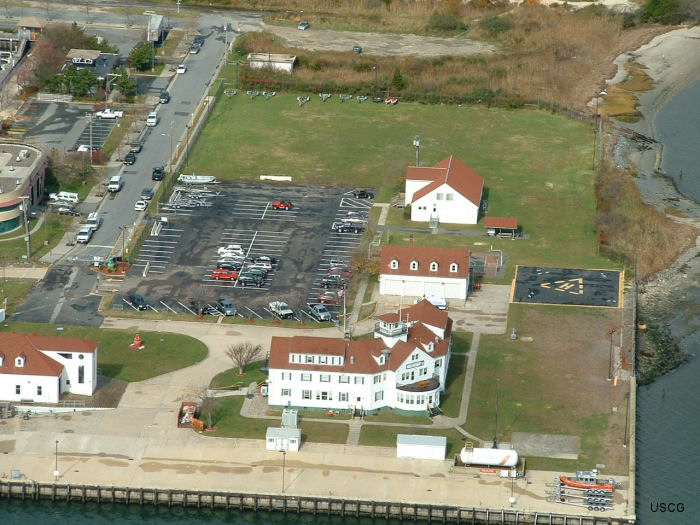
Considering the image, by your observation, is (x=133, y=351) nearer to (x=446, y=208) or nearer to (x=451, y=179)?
(x=446, y=208)

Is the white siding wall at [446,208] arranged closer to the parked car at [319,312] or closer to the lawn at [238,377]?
the parked car at [319,312]

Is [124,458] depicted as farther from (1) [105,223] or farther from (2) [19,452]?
(1) [105,223]

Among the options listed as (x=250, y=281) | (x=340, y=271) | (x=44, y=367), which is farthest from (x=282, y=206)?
(x=44, y=367)

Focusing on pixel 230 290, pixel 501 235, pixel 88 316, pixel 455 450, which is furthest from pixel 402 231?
pixel 455 450

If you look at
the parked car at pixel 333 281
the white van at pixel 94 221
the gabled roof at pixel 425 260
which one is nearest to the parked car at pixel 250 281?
the parked car at pixel 333 281

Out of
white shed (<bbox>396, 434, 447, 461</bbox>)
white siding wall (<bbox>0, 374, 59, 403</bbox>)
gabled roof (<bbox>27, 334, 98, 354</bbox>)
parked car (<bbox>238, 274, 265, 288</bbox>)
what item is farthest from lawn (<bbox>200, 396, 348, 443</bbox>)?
parked car (<bbox>238, 274, 265, 288</bbox>)
